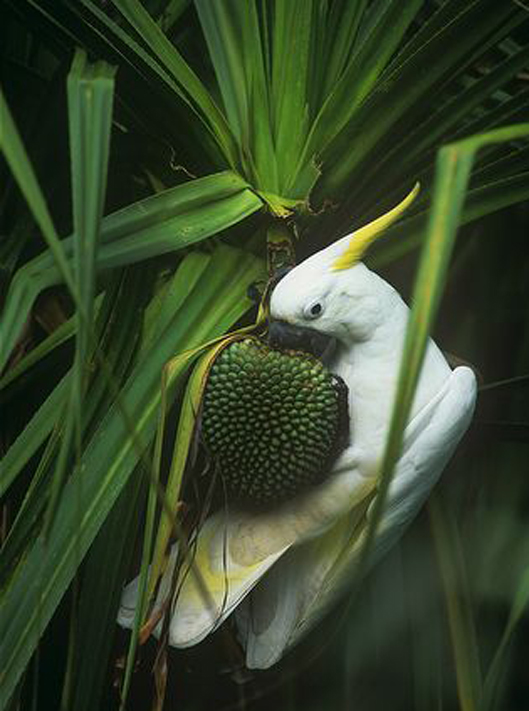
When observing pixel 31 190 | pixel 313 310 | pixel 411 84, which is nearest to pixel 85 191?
pixel 31 190

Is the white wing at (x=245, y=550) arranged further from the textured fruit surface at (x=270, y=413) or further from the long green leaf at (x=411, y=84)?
the long green leaf at (x=411, y=84)

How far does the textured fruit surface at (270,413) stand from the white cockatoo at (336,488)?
0.10ft

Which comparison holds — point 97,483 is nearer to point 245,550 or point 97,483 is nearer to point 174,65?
point 245,550

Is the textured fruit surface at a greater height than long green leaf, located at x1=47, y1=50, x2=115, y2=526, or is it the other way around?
long green leaf, located at x1=47, y1=50, x2=115, y2=526

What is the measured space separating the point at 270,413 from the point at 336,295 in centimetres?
11

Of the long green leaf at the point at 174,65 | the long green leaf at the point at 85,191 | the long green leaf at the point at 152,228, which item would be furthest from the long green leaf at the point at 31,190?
the long green leaf at the point at 174,65

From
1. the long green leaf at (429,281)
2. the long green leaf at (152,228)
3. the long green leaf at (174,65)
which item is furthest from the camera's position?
the long green leaf at (174,65)

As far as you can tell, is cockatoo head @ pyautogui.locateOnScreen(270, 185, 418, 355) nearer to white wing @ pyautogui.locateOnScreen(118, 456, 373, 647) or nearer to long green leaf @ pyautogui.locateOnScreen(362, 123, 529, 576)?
white wing @ pyautogui.locateOnScreen(118, 456, 373, 647)

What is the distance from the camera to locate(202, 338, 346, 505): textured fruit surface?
0.81 m

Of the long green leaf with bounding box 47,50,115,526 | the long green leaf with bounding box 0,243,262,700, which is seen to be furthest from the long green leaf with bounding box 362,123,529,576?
the long green leaf with bounding box 0,243,262,700

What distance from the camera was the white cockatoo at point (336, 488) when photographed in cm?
83

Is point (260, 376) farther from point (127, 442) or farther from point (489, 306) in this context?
point (489, 306)

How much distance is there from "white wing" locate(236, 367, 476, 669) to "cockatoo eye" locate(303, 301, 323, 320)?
114 mm

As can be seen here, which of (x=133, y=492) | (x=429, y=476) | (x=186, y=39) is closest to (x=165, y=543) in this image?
(x=133, y=492)
